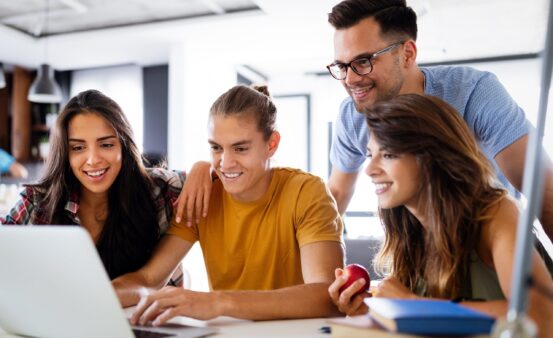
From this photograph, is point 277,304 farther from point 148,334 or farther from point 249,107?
point 249,107

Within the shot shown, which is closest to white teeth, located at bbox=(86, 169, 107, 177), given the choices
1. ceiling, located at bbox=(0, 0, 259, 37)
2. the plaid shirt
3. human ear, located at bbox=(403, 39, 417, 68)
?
the plaid shirt

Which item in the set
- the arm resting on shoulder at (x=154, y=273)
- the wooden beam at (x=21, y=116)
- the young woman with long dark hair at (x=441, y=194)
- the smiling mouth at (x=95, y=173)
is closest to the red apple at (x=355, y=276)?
the young woman with long dark hair at (x=441, y=194)

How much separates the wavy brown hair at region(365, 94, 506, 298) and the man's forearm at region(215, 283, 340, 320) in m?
0.25

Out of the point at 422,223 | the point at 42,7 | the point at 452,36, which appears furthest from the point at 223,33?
the point at 422,223

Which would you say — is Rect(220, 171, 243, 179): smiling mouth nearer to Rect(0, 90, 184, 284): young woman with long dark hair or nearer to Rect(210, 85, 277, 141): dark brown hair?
Rect(210, 85, 277, 141): dark brown hair

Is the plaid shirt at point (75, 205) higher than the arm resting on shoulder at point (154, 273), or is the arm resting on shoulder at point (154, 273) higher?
the plaid shirt at point (75, 205)

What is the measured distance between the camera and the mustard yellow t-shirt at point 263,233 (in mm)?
1601

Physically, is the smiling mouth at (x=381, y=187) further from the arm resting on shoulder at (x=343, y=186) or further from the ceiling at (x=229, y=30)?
the ceiling at (x=229, y=30)

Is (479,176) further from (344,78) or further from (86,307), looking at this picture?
(86,307)

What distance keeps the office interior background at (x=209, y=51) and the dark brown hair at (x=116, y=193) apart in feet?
9.90

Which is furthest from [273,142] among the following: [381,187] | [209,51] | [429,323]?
[209,51]

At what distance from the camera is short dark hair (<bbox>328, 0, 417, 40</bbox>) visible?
1.86 meters

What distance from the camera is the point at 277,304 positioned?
1196 mm

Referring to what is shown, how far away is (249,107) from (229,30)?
4556 mm
